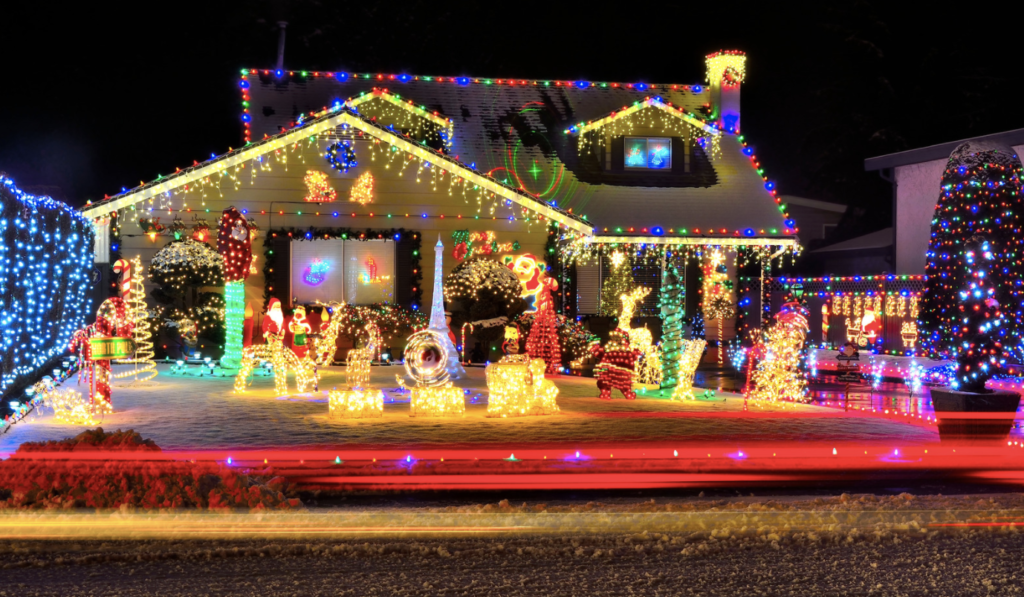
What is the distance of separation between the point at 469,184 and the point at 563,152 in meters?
4.54

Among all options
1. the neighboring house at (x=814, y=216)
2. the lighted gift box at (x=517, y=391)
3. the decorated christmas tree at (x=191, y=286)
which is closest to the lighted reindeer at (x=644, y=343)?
the lighted gift box at (x=517, y=391)

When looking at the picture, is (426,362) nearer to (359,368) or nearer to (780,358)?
(359,368)

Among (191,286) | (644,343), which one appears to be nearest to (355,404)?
(644,343)

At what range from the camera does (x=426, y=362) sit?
11.8m

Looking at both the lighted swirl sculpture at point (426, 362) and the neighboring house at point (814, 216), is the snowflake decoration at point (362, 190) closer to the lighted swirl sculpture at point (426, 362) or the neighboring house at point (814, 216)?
the lighted swirl sculpture at point (426, 362)

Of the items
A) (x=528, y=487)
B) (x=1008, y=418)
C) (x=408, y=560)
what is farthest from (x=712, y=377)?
(x=408, y=560)

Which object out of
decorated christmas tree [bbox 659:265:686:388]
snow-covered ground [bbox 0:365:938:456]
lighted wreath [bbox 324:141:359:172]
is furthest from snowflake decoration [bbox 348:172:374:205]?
decorated christmas tree [bbox 659:265:686:388]

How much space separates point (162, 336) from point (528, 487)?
44.9 feet

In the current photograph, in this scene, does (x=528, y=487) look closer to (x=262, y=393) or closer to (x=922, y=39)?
(x=262, y=393)

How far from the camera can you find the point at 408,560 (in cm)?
589

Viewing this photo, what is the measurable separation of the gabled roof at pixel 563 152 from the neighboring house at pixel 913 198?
17.3 feet

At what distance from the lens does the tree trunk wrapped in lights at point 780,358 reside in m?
13.0

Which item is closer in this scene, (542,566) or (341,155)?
(542,566)

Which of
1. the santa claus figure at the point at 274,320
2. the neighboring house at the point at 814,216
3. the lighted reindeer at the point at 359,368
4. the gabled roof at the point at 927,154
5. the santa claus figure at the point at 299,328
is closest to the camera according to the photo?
the lighted reindeer at the point at 359,368
